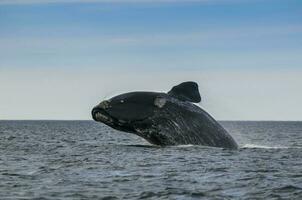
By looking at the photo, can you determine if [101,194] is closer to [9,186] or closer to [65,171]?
[9,186]

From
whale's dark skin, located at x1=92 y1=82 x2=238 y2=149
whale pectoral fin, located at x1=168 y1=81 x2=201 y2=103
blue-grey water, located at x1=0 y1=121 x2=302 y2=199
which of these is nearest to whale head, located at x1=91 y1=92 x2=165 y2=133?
whale's dark skin, located at x1=92 y1=82 x2=238 y2=149

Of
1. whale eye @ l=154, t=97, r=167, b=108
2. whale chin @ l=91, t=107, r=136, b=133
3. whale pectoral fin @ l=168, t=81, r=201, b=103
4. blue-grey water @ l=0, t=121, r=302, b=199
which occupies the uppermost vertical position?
whale pectoral fin @ l=168, t=81, r=201, b=103

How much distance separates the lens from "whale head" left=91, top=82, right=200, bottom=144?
21406 millimetres

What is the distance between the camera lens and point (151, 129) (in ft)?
72.2

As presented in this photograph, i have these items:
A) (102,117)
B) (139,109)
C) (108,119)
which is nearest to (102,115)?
(102,117)

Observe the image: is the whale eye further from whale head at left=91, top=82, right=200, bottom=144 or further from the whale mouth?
the whale mouth

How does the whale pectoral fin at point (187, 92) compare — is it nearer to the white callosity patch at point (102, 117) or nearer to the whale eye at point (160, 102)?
the whale eye at point (160, 102)

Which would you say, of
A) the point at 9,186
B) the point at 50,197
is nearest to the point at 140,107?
the point at 9,186

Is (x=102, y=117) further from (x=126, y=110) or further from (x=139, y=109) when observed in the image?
(x=139, y=109)

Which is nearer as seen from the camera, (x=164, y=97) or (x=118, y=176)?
(x=118, y=176)

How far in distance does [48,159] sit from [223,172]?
794cm

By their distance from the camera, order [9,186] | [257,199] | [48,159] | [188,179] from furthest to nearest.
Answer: [48,159] < [188,179] < [9,186] < [257,199]

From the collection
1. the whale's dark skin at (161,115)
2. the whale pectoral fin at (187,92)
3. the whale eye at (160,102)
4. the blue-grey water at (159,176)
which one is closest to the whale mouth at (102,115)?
the whale's dark skin at (161,115)

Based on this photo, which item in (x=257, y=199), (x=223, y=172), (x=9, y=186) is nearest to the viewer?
(x=257, y=199)
